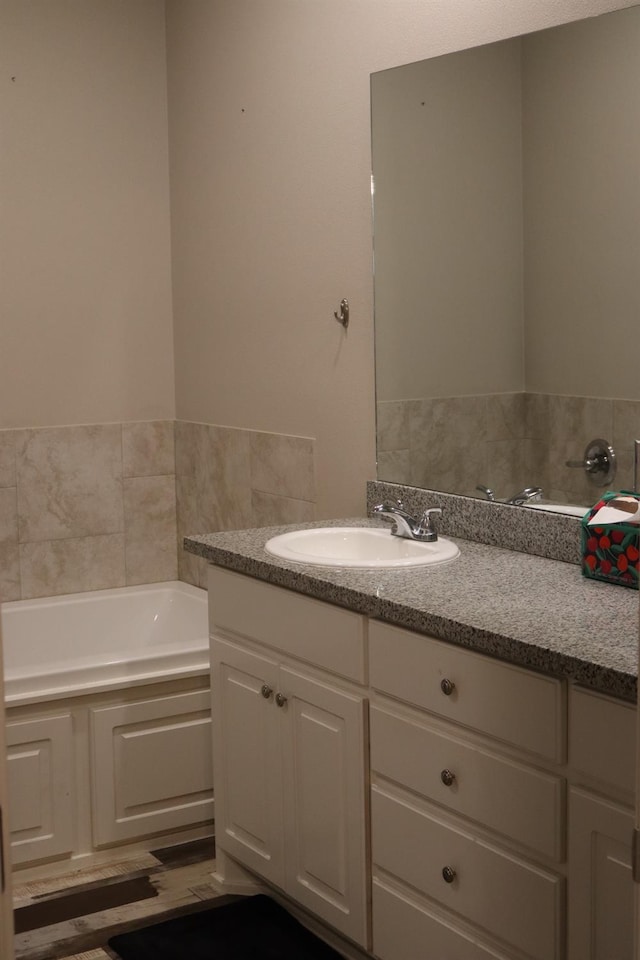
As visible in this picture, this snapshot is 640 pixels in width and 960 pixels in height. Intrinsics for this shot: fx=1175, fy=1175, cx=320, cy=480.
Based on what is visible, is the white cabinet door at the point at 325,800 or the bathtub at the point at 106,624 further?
the bathtub at the point at 106,624

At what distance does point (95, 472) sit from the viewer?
4.03 m

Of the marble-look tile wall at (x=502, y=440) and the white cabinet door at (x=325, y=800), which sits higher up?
the marble-look tile wall at (x=502, y=440)

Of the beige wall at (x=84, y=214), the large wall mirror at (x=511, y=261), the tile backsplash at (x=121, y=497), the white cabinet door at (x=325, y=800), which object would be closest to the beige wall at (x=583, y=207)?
the large wall mirror at (x=511, y=261)

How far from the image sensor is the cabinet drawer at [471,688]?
6.26ft

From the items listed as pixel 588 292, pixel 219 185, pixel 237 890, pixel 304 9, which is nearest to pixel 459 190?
pixel 588 292

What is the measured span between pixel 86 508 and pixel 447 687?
2191 millimetres

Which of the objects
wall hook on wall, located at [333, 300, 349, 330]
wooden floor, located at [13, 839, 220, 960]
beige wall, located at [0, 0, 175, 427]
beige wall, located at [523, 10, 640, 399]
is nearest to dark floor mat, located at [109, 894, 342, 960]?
wooden floor, located at [13, 839, 220, 960]

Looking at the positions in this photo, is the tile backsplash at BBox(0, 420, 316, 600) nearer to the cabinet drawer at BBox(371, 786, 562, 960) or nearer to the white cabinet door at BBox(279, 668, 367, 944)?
the white cabinet door at BBox(279, 668, 367, 944)

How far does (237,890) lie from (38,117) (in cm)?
248

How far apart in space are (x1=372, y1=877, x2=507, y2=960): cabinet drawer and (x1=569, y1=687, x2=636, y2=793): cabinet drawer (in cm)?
45

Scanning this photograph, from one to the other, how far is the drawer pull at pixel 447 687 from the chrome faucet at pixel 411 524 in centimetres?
65

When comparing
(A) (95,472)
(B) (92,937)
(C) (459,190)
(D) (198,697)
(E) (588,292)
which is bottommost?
(B) (92,937)

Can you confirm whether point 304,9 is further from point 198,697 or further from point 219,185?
point 198,697

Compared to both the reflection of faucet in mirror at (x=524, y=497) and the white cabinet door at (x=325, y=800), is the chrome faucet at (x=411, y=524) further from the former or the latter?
the white cabinet door at (x=325, y=800)
